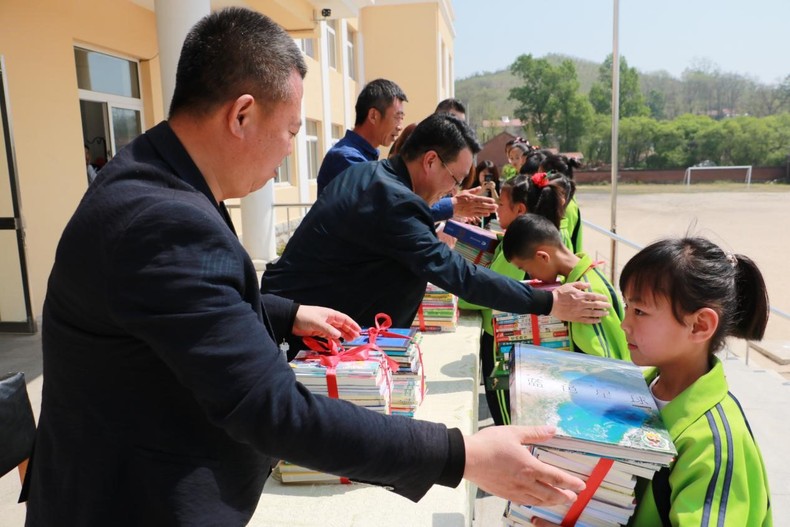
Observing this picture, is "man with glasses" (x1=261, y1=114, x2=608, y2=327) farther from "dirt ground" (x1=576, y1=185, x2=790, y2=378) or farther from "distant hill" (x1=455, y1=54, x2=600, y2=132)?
"distant hill" (x1=455, y1=54, x2=600, y2=132)

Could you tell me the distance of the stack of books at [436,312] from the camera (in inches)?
118

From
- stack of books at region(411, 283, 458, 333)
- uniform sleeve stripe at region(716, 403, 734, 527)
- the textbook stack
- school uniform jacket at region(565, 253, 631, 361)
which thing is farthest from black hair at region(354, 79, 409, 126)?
uniform sleeve stripe at region(716, 403, 734, 527)

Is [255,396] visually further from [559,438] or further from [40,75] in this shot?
[40,75]

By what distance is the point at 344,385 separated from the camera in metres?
1.57

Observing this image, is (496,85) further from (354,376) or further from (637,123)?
(354,376)

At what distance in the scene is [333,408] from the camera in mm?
947

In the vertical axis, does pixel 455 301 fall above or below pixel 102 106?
below

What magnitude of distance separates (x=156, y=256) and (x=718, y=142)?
62959mm

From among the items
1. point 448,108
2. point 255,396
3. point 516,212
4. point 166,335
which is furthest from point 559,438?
point 448,108

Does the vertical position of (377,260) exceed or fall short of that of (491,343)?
it exceeds it

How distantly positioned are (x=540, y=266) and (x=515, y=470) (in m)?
1.67

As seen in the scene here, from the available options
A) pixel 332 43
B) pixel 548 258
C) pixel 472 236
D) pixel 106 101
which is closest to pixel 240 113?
pixel 548 258

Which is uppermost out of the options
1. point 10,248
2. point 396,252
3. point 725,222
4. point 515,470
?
point 396,252

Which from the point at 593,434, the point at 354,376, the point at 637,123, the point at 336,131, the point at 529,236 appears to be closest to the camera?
the point at 593,434
